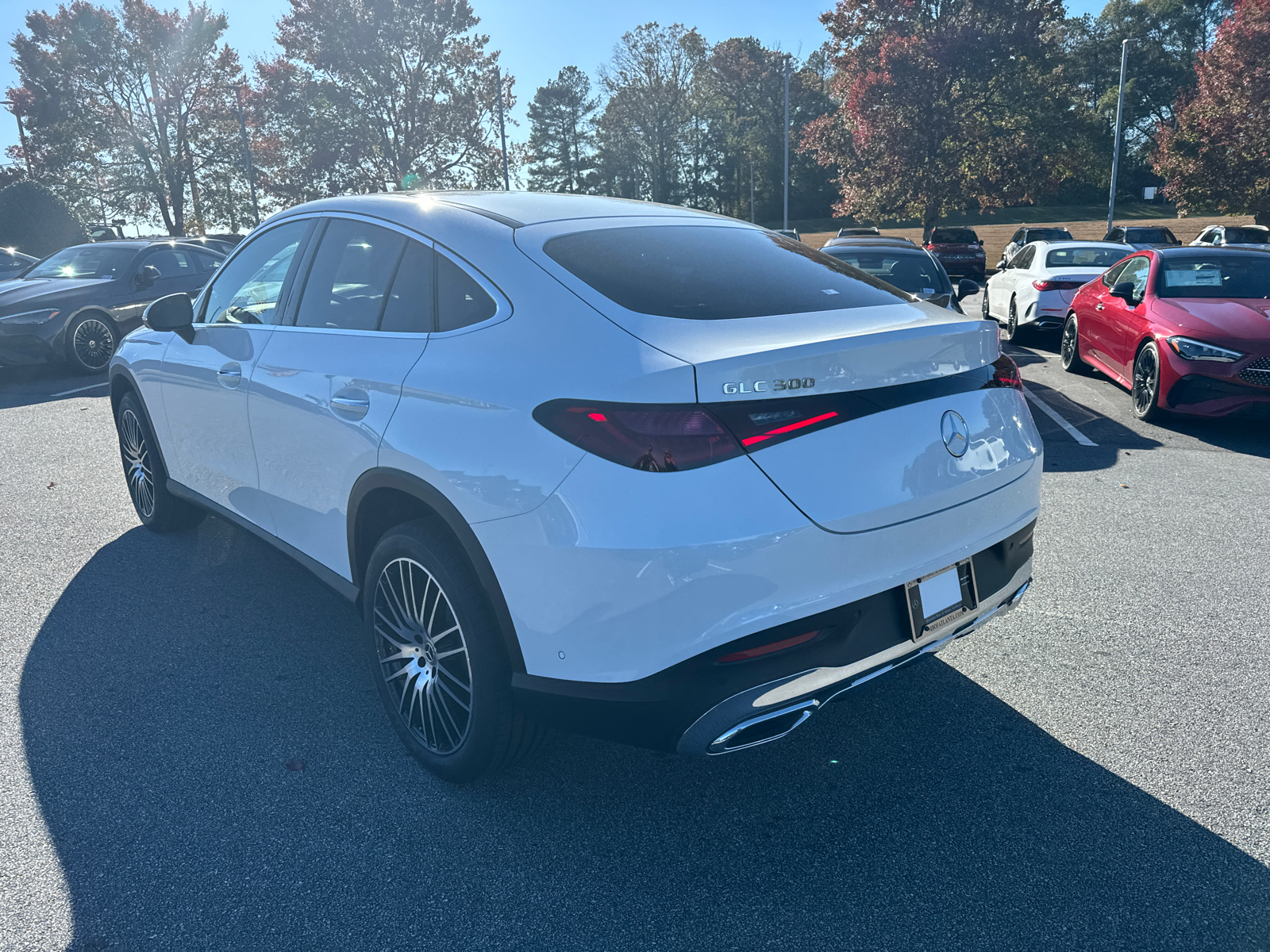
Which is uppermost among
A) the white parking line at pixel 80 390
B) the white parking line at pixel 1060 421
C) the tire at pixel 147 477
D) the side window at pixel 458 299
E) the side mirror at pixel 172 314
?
the side window at pixel 458 299

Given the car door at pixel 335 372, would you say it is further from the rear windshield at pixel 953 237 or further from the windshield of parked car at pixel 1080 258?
the rear windshield at pixel 953 237

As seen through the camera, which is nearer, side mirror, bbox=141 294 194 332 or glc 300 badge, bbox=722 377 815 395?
glc 300 badge, bbox=722 377 815 395

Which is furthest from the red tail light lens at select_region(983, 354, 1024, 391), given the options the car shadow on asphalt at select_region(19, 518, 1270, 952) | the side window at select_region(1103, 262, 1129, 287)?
the side window at select_region(1103, 262, 1129, 287)

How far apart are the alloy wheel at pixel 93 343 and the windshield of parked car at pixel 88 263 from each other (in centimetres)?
69

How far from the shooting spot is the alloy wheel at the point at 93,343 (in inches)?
462

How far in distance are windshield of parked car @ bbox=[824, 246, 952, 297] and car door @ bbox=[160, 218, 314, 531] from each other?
22.0 feet

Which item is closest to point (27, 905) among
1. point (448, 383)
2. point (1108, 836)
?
point (448, 383)

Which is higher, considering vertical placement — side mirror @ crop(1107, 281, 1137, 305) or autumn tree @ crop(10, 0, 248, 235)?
autumn tree @ crop(10, 0, 248, 235)

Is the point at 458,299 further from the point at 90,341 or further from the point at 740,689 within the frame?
the point at 90,341

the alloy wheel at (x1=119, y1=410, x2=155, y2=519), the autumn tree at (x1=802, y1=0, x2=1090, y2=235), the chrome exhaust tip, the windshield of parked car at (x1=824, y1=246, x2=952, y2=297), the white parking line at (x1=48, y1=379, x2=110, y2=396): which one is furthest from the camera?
the autumn tree at (x1=802, y1=0, x2=1090, y2=235)

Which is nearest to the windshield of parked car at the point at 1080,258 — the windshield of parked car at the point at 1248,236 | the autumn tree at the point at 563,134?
the windshield of parked car at the point at 1248,236

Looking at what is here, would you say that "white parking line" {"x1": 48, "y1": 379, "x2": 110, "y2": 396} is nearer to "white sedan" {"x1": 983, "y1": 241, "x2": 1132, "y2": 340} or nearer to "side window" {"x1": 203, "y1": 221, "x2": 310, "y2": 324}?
"side window" {"x1": 203, "y1": 221, "x2": 310, "y2": 324}

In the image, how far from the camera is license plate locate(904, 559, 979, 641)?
2.53m

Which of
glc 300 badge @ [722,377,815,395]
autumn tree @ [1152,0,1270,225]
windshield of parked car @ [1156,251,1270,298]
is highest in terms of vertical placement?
autumn tree @ [1152,0,1270,225]
